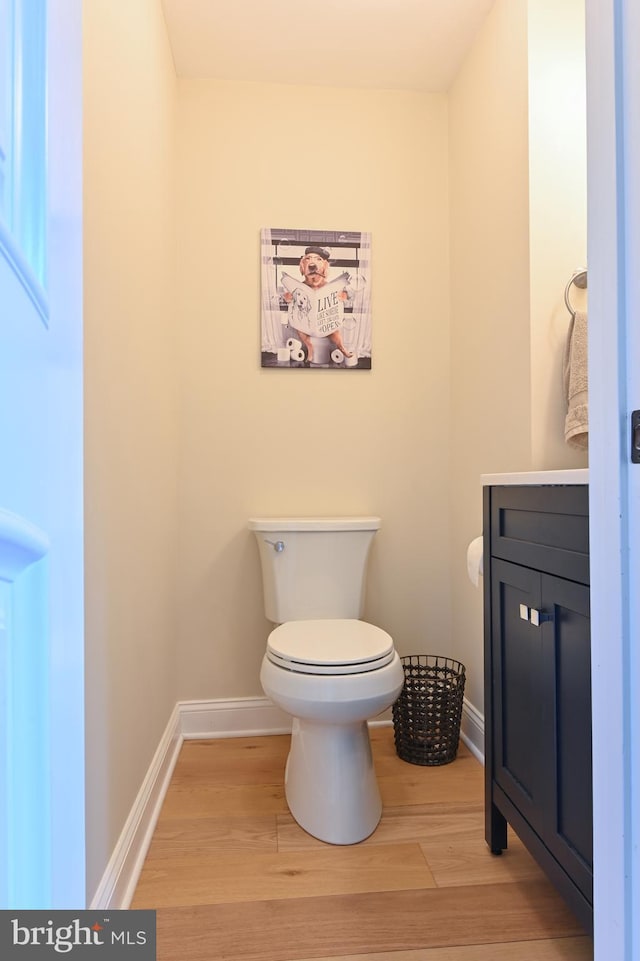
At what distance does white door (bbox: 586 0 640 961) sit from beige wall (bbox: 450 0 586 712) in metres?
0.96

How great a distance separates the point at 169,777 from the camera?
5.73 feet

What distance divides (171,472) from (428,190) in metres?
1.48

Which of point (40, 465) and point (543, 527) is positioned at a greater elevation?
point (40, 465)

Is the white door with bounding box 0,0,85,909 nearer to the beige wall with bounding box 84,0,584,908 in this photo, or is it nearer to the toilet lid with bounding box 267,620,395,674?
the toilet lid with bounding box 267,620,395,674

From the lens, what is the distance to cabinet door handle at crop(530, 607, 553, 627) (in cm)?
109

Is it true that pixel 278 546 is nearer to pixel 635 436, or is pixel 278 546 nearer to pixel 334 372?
pixel 334 372

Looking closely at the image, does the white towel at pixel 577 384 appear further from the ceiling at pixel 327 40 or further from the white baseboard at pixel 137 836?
the white baseboard at pixel 137 836

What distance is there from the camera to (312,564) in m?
1.91

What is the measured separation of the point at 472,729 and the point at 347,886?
0.83m

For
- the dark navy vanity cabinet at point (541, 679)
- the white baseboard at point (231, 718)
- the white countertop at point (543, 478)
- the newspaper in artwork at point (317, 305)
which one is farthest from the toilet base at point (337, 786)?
the newspaper in artwork at point (317, 305)

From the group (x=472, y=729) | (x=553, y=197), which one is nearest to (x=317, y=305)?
(x=553, y=197)

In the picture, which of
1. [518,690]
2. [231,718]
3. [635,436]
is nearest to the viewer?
[635,436]

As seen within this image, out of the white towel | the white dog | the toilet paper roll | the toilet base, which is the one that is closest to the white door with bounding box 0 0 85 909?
the toilet base

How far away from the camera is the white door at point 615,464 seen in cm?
59
